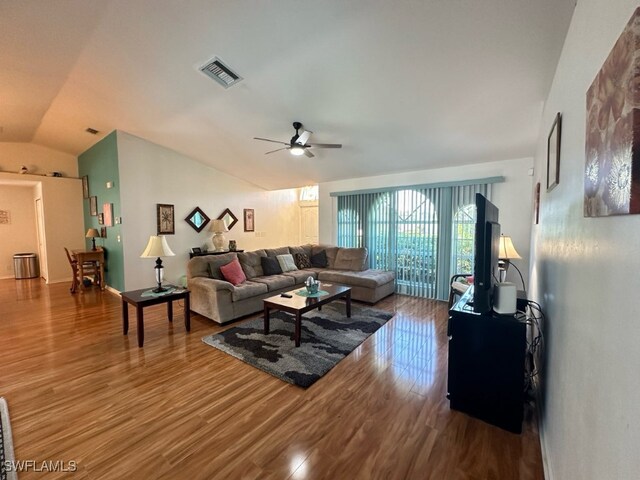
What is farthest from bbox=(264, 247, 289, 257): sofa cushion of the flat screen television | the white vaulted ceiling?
the flat screen television

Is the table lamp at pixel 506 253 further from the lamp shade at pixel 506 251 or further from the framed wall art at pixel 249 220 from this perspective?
the framed wall art at pixel 249 220

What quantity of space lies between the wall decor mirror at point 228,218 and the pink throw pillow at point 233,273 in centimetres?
270

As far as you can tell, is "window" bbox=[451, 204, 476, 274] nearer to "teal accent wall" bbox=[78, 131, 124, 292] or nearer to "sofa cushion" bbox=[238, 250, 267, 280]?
"sofa cushion" bbox=[238, 250, 267, 280]

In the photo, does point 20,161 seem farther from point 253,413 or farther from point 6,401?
point 253,413

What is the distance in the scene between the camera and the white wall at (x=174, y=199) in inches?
201

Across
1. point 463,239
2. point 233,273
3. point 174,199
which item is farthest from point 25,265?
point 463,239

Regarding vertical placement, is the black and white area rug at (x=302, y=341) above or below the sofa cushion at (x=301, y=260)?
below

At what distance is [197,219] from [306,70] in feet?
14.7

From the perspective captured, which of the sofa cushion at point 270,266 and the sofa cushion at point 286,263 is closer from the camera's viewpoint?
the sofa cushion at point 270,266

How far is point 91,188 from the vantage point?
20.3 feet

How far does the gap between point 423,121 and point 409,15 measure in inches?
61.7

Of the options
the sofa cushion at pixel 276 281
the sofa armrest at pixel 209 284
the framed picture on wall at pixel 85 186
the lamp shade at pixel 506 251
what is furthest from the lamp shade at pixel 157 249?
the framed picture on wall at pixel 85 186

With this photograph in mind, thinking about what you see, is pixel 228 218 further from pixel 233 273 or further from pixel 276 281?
pixel 276 281

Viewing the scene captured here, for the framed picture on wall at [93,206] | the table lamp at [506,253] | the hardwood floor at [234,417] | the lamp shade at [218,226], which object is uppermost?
the framed picture on wall at [93,206]
